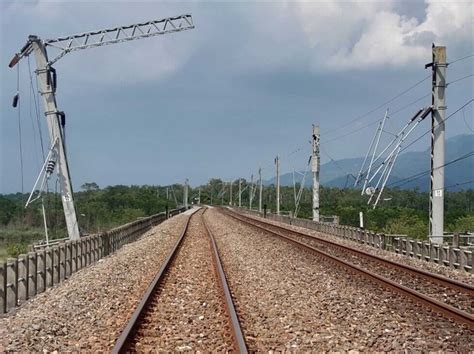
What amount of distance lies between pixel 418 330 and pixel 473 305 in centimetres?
287

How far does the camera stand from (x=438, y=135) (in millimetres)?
24266

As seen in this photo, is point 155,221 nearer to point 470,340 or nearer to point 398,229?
point 398,229

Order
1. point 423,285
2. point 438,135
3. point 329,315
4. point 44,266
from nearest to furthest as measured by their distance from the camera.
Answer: point 329,315, point 423,285, point 44,266, point 438,135

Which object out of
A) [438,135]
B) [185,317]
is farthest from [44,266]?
[438,135]

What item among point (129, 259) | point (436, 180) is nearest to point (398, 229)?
point (436, 180)

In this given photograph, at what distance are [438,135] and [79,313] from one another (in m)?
17.7

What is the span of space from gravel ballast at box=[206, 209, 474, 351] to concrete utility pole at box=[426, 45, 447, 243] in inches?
355

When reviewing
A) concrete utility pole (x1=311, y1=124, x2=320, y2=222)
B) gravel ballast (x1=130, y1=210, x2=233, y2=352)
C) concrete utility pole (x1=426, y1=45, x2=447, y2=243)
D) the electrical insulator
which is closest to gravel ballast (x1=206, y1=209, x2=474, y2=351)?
gravel ballast (x1=130, y1=210, x2=233, y2=352)

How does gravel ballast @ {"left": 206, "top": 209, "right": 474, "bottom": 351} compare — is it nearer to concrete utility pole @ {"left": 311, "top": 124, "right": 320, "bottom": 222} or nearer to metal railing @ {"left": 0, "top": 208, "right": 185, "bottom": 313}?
metal railing @ {"left": 0, "top": 208, "right": 185, "bottom": 313}

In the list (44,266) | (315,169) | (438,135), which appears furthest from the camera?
(315,169)

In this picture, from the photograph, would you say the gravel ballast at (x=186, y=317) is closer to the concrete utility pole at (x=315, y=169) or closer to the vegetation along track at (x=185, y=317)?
the vegetation along track at (x=185, y=317)

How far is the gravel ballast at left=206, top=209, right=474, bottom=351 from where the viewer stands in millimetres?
8305

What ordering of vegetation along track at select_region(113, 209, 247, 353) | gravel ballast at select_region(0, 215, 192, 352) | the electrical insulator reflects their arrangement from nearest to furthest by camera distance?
1. vegetation along track at select_region(113, 209, 247, 353)
2. gravel ballast at select_region(0, 215, 192, 352)
3. the electrical insulator

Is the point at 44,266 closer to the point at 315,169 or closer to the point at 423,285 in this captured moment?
the point at 423,285
